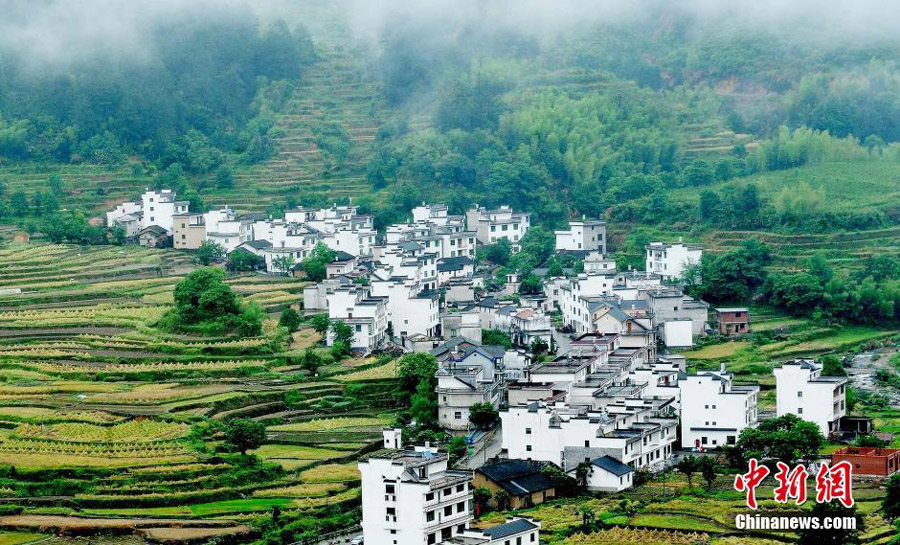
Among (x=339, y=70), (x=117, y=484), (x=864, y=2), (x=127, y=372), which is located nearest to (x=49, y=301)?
(x=127, y=372)

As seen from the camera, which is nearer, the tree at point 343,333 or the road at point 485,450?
the road at point 485,450

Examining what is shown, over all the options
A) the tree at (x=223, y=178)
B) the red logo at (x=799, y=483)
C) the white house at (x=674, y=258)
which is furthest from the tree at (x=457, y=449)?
the tree at (x=223, y=178)

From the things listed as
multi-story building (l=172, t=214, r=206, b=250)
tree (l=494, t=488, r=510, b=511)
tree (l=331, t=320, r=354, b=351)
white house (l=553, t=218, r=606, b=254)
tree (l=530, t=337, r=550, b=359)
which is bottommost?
tree (l=494, t=488, r=510, b=511)

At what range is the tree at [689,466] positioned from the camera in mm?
29736

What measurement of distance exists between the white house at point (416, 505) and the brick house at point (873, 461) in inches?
251

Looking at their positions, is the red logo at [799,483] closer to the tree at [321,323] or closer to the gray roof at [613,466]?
the gray roof at [613,466]

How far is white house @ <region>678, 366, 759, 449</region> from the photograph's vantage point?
32.8 metres

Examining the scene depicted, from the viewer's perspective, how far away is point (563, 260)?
48.3m

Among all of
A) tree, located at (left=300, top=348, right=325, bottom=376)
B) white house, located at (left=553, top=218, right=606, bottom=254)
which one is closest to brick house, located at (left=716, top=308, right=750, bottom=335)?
white house, located at (left=553, top=218, right=606, bottom=254)

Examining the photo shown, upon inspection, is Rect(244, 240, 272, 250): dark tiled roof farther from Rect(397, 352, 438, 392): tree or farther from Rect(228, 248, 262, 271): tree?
Rect(397, 352, 438, 392): tree

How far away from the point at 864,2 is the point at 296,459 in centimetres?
4196

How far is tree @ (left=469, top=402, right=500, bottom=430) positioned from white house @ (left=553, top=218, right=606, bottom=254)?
A: 16685mm

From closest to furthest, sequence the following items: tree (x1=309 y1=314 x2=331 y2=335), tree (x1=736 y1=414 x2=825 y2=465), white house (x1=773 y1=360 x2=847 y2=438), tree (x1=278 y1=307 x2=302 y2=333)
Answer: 1. tree (x1=736 y1=414 x2=825 y2=465)
2. white house (x1=773 y1=360 x2=847 y2=438)
3. tree (x1=309 y1=314 x2=331 y2=335)
4. tree (x1=278 y1=307 x2=302 y2=333)

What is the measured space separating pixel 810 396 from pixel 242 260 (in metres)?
19.1
